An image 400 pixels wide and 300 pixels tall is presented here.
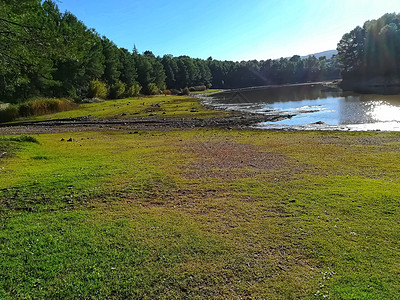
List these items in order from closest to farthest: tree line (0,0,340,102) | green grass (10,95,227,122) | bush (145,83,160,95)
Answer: tree line (0,0,340,102) → green grass (10,95,227,122) → bush (145,83,160,95)

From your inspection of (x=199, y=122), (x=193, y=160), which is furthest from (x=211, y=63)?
(x=193, y=160)

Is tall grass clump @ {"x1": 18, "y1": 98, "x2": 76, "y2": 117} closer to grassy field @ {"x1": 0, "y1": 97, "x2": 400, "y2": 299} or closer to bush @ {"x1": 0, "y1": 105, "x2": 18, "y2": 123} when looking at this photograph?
bush @ {"x1": 0, "y1": 105, "x2": 18, "y2": 123}

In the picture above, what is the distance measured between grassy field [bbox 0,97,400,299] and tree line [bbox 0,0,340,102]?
4.98m

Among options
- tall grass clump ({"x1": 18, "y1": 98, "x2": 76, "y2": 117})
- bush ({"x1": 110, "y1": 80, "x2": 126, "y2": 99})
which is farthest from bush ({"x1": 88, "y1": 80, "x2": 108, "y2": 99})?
tall grass clump ({"x1": 18, "y1": 98, "x2": 76, "y2": 117})

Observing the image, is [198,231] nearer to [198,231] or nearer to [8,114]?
[198,231]

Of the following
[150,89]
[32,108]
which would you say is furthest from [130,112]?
[150,89]

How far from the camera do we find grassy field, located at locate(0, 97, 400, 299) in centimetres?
469

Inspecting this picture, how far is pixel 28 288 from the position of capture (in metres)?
4.54

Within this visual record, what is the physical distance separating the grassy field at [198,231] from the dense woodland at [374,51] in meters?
95.8

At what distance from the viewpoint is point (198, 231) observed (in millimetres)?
6457

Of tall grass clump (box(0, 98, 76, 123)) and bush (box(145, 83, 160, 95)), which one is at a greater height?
bush (box(145, 83, 160, 95))

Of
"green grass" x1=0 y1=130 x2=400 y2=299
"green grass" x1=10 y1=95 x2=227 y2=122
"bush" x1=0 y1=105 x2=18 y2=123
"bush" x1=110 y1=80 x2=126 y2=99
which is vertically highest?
"bush" x1=110 y1=80 x2=126 y2=99

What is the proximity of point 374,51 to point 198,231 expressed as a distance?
366 ft

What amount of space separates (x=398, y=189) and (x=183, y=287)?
309 inches
